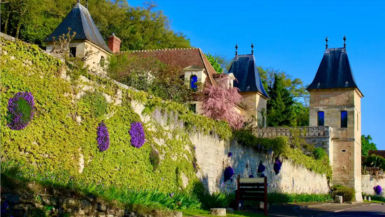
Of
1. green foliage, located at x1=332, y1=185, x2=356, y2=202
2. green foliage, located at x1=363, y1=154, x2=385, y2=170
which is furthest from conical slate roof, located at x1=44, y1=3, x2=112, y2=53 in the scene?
green foliage, located at x1=363, y1=154, x2=385, y2=170

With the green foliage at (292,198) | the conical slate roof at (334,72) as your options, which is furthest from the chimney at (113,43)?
the green foliage at (292,198)

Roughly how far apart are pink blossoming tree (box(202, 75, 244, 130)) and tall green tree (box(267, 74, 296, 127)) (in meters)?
18.1

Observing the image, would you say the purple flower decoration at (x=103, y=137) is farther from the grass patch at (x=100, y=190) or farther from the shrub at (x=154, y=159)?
the shrub at (x=154, y=159)

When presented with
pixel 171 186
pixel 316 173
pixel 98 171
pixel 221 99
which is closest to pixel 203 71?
pixel 221 99

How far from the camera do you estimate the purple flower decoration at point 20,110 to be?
11992 millimetres

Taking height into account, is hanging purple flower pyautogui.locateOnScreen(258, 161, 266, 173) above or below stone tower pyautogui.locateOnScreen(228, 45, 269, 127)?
below

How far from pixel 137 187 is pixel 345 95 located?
99.7ft

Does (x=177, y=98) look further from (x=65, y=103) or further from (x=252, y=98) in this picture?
(x=252, y=98)

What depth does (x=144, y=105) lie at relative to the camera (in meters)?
16.7

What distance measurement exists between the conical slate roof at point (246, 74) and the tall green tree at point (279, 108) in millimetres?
8516

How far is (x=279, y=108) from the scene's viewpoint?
172 ft

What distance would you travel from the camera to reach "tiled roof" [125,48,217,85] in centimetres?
3556

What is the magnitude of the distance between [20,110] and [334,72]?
35474 mm

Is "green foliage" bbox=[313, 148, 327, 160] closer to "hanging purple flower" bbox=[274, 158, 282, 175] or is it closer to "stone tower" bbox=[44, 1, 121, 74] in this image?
"hanging purple flower" bbox=[274, 158, 282, 175]
